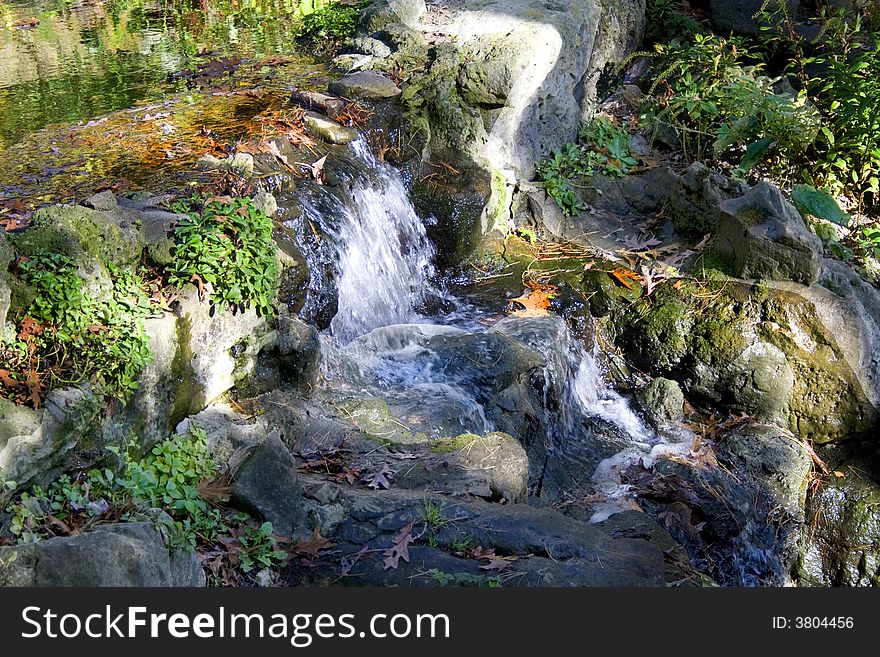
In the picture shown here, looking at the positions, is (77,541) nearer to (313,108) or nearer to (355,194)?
(355,194)

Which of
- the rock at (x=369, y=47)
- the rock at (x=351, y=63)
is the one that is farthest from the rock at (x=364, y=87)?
the rock at (x=369, y=47)

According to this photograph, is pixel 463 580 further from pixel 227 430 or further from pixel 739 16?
pixel 739 16

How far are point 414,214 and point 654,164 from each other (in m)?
3.33

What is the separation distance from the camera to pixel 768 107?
9180 mm

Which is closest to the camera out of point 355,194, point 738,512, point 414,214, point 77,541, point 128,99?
point 77,541

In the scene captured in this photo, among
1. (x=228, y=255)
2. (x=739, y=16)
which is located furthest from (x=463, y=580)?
(x=739, y=16)

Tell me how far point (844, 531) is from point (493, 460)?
3.56 metres

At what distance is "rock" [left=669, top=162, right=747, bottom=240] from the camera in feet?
26.6

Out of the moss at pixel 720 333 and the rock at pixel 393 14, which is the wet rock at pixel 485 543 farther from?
the rock at pixel 393 14

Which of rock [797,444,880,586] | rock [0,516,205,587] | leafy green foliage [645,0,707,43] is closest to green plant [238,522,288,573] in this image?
rock [0,516,205,587]

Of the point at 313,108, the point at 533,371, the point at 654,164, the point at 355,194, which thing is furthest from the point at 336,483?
the point at 654,164

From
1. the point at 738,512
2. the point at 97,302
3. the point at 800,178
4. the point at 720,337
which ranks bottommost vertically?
the point at 738,512

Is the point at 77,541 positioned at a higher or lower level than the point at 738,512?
higher

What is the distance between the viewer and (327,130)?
7438 mm
